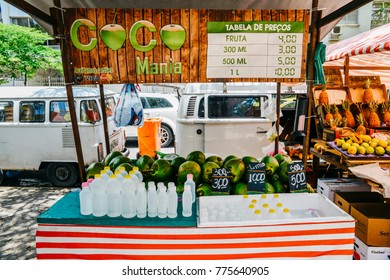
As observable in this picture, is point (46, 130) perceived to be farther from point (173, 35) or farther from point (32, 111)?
point (173, 35)

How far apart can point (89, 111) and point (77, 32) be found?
3783mm

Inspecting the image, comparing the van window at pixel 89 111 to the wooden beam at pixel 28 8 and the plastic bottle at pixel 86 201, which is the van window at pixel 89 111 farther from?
the plastic bottle at pixel 86 201

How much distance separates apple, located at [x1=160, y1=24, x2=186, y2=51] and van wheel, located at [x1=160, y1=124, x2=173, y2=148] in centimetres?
743

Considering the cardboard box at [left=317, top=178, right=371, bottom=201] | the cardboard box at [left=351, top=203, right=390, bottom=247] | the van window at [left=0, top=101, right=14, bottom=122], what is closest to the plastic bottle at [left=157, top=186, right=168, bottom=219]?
the cardboard box at [left=351, top=203, right=390, bottom=247]

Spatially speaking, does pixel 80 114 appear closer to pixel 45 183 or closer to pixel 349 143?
pixel 45 183

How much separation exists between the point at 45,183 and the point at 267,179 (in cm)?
591

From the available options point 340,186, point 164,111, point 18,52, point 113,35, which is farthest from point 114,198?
point 18,52

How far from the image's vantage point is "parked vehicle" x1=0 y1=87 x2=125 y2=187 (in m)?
6.63

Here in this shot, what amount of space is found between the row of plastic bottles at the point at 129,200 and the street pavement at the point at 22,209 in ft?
7.84

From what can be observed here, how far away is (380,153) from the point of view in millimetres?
4355

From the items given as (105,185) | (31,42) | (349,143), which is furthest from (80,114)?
(31,42)

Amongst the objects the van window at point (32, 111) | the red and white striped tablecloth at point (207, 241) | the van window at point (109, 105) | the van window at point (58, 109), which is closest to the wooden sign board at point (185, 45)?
the red and white striped tablecloth at point (207, 241)

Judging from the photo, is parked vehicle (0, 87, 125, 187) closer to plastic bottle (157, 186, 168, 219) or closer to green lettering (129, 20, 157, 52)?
green lettering (129, 20, 157, 52)

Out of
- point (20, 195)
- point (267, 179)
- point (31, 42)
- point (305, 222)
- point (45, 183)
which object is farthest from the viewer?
point (31, 42)
